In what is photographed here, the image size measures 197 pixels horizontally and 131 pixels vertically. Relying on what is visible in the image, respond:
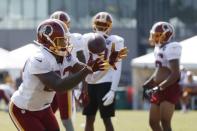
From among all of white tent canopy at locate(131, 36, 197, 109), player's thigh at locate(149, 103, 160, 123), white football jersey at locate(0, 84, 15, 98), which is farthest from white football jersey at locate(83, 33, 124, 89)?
white football jersey at locate(0, 84, 15, 98)

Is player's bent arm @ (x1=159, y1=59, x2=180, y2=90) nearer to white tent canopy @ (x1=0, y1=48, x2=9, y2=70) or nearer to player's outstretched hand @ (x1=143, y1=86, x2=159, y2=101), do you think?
player's outstretched hand @ (x1=143, y1=86, x2=159, y2=101)

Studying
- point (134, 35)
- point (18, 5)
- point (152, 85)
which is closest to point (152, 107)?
point (152, 85)

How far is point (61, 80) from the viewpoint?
6602 mm

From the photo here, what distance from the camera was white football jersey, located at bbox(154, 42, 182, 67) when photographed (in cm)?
912

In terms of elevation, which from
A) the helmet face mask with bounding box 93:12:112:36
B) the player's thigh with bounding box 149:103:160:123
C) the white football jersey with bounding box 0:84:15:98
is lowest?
the white football jersey with bounding box 0:84:15:98

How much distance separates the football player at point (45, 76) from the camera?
21.7 ft

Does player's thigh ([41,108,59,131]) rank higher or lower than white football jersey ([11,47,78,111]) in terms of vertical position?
lower

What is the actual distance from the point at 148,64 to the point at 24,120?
54.3ft

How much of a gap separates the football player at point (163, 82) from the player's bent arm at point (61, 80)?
2.78 m

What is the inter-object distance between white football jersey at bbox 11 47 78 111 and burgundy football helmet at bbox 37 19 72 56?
0.23ft

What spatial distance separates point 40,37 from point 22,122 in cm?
86

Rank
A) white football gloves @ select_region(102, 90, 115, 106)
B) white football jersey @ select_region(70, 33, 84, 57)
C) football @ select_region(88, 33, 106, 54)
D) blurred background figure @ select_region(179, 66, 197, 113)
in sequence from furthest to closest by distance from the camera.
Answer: blurred background figure @ select_region(179, 66, 197, 113) → white football gloves @ select_region(102, 90, 115, 106) → white football jersey @ select_region(70, 33, 84, 57) → football @ select_region(88, 33, 106, 54)

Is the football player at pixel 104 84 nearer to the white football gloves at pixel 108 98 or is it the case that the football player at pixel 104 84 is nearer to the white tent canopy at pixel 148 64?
the white football gloves at pixel 108 98

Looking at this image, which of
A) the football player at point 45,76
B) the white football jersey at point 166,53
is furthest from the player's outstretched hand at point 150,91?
the football player at point 45,76
